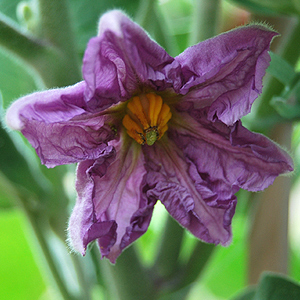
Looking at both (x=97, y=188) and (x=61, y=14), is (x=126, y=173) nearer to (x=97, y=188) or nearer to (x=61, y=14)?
(x=97, y=188)

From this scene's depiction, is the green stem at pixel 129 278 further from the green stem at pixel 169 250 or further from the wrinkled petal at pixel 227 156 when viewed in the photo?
the wrinkled petal at pixel 227 156

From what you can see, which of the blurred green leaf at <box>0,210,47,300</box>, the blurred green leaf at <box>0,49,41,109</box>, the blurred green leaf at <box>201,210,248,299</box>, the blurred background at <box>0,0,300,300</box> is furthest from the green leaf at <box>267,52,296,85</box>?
the blurred green leaf at <box>0,210,47,300</box>

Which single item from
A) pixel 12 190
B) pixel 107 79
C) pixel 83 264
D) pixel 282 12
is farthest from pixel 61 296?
pixel 282 12

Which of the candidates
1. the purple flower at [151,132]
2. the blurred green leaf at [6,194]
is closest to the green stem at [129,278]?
the purple flower at [151,132]

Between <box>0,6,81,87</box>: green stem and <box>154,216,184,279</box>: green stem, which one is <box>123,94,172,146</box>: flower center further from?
<box>154,216,184,279</box>: green stem

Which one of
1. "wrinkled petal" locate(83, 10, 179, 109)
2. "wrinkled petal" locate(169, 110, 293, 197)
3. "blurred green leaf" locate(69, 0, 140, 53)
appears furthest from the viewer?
"blurred green leaf" locate(69, 0, 140, 53)

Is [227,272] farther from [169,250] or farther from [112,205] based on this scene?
[112,205]
